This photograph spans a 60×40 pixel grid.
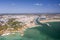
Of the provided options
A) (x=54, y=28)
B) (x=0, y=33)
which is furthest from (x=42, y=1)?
(x=0, y=33)

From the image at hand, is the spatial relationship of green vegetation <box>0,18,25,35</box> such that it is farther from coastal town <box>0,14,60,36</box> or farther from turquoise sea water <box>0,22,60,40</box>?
turquoise sea water <box>0,22,60,40</box>

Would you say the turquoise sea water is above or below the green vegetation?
below

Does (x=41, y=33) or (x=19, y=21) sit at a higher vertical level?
(x=19, y=21)

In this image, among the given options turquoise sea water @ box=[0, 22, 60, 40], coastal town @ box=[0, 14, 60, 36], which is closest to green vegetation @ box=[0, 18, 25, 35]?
coastal town @ box=[0, 14, 60, 36]

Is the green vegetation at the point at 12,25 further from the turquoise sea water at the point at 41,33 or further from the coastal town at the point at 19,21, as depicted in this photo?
the turquoise sea water at the point at 41,33

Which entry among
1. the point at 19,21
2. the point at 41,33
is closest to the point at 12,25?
the point at 19,21

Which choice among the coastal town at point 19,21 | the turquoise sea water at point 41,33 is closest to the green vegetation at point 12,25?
the coastal town at point 19,21

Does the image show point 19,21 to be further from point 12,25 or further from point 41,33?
point 41,33
